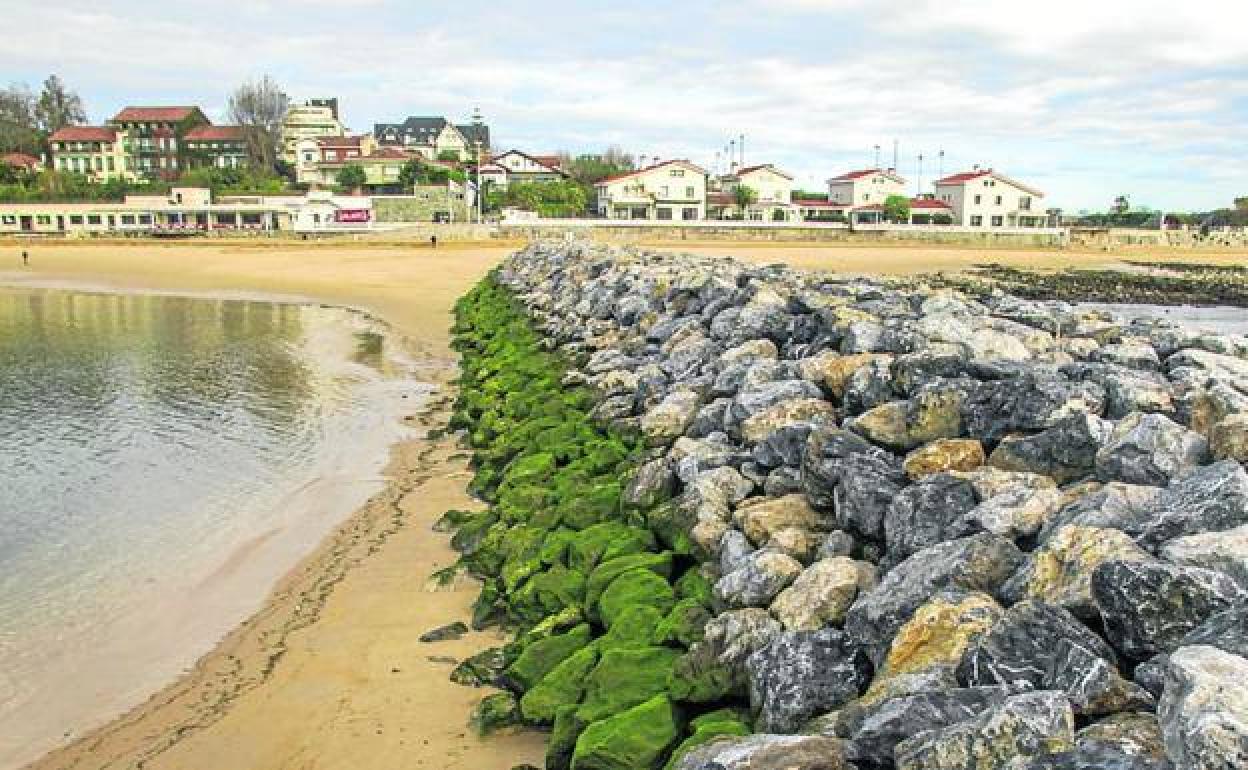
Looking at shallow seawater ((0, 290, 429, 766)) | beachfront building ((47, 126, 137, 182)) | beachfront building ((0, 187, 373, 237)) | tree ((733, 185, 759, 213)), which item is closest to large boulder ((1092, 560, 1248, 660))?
shallow seawater ((0, 290, 429, 766))

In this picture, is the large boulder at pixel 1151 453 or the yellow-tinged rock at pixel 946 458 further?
the yellow-tinged rock at pixel 946 458

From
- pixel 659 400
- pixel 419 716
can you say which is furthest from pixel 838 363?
pixel 419 716

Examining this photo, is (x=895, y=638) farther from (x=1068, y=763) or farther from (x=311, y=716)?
(x=311, y=716)

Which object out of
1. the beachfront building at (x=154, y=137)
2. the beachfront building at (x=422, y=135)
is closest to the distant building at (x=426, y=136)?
the beachfront building at (x=422, y=135)

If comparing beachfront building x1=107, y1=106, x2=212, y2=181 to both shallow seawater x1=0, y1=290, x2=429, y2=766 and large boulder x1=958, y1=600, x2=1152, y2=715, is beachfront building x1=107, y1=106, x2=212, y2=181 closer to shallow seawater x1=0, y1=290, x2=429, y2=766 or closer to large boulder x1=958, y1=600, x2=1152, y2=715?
shallow seawater x1=0, y1=290, x2=429, y2=766

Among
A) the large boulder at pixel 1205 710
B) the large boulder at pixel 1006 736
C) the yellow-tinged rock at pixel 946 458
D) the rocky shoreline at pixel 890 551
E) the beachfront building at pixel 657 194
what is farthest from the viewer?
the beachfront building at pixel 657 194

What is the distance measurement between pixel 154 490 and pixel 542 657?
8085 mm

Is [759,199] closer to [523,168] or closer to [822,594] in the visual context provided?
[523,168]

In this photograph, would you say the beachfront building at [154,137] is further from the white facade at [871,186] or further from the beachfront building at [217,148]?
the white facade at [871,186]

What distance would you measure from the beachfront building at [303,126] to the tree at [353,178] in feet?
49.1

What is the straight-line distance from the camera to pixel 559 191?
82688mm

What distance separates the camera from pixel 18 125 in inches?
4085

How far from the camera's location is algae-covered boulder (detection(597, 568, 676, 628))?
6.76 meters

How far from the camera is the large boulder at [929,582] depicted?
4.98m
